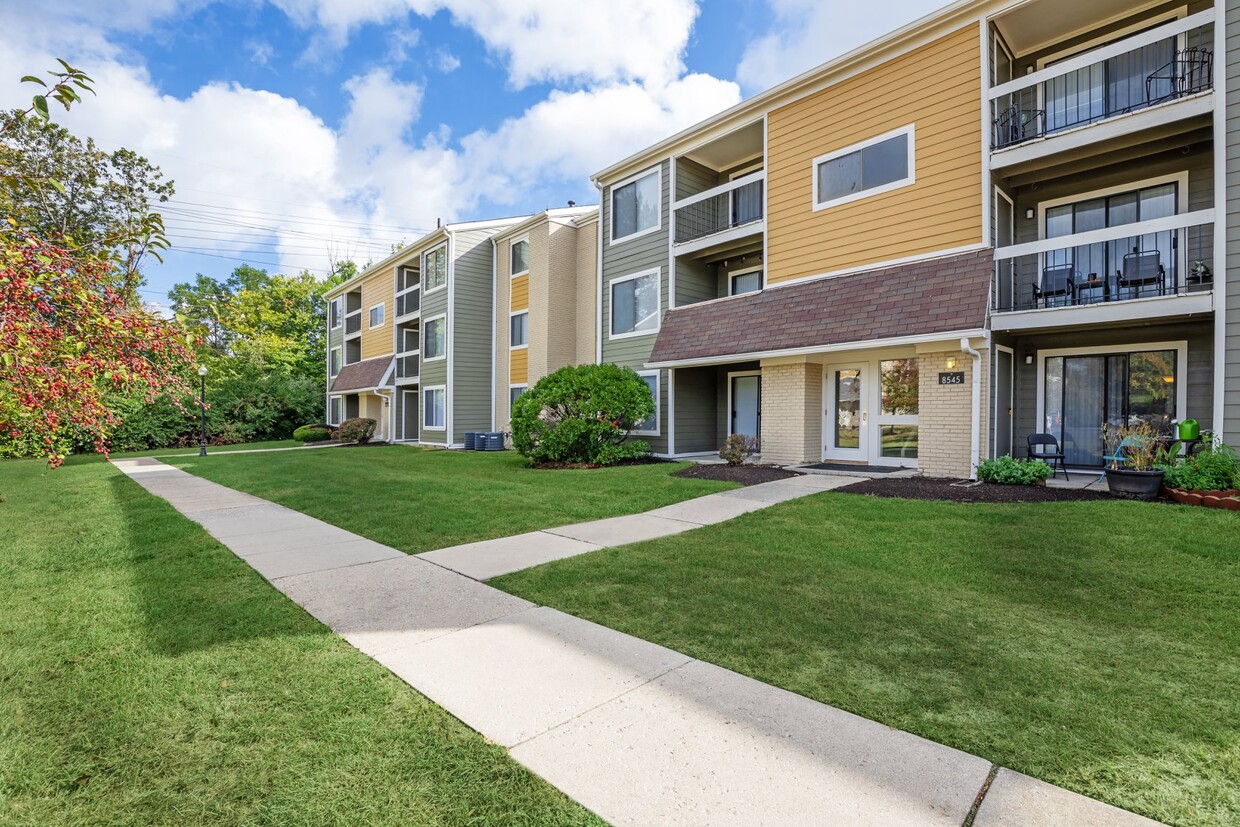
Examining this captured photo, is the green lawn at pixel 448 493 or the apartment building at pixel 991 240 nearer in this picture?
the green lawn at pixel 448 493

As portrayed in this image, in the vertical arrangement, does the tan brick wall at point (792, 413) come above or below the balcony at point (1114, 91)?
below

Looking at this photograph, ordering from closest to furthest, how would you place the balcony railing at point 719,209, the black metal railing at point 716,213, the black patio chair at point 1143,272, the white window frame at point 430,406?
the black patio chair at point 1143,272 → the balcony railing at point 719,209 → the black metal railing at point 716,213 → the white window frame at point 430,406

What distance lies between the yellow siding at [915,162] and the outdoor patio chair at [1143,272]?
2.44 metres

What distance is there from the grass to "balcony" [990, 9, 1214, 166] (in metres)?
6.12

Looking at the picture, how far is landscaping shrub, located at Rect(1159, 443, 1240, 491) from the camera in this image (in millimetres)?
7367

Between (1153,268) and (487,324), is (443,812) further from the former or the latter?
(487,324)

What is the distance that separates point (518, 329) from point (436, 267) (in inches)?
205

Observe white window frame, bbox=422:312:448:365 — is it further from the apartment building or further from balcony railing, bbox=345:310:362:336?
the apartment building

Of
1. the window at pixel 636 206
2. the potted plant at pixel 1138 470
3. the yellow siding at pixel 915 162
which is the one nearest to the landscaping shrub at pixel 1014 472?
the potted plant at pixel 1138 470

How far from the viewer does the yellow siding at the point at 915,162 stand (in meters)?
10.1

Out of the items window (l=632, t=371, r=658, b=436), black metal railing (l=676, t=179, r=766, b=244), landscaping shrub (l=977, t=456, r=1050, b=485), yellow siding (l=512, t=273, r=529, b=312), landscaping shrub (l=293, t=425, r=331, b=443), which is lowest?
landscaping shrub (l=293, t=425, r=331, b=443)

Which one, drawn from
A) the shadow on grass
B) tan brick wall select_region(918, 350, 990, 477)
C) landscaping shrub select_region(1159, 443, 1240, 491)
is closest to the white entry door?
tan brick wall select_region(918, 350, 990, 477)

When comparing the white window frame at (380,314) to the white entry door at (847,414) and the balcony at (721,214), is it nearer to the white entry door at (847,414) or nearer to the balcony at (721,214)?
the balcony at (721,214)

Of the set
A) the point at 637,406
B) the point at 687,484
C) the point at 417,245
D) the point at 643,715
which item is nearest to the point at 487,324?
the point at 417,245
